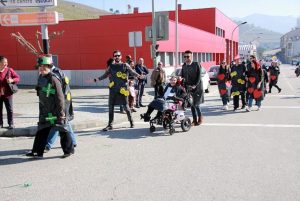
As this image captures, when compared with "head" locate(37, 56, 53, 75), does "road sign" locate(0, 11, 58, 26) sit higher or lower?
higher

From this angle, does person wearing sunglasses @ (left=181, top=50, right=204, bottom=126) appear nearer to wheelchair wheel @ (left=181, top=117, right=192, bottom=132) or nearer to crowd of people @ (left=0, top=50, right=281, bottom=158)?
crowd of people @ (left=0, top=50, right=281, bottom=158)

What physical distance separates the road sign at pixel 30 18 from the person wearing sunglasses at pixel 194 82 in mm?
3808

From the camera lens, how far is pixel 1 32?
24.6m

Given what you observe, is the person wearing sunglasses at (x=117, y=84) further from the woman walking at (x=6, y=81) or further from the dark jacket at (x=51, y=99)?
the dark jacket at (x=51, y=99)

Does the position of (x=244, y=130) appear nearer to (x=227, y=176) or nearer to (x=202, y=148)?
(x=202, y=148)

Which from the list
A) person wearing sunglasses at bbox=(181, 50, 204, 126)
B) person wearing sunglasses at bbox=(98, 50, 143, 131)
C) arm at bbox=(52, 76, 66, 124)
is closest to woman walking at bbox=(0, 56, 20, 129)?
person wearing sunglasses at bbox=(98, 50, 143, 131)

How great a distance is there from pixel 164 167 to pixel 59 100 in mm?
2068

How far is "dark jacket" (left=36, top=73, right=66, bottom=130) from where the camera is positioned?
20.5 feet

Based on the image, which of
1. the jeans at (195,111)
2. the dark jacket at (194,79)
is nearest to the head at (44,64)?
the dark jacket at (194,79)

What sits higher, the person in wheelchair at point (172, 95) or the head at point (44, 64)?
the head at point (44, 64)

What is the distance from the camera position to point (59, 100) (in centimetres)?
623

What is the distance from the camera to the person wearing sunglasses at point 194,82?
9312 mm

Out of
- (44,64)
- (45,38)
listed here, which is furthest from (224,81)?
(44,64)

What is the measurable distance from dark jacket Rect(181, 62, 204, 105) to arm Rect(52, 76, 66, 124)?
3914 mm
